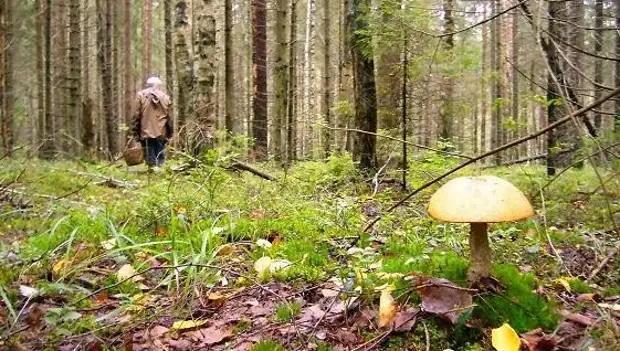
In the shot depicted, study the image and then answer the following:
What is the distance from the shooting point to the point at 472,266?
2.78m

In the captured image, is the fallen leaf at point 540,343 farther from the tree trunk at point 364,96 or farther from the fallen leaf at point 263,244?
the tree trunk at point 364,96

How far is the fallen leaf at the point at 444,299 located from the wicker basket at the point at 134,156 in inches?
413

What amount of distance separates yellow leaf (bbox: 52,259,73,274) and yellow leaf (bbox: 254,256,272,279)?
4.21 feet

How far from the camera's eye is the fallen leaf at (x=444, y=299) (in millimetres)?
2543

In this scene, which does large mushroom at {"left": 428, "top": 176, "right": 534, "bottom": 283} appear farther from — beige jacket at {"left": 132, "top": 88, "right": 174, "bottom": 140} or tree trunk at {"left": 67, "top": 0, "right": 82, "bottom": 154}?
tree trunk at {"left": 67, "top": 0, "right": 82, "bottom": 154}

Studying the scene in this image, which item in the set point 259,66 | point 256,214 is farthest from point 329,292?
point 259,66

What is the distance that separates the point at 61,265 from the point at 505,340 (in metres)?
2.96

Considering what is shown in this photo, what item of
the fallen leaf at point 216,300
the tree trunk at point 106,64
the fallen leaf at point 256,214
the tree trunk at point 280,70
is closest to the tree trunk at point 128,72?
the tree trunk at point 106,64

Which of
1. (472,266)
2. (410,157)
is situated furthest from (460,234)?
(410,157)

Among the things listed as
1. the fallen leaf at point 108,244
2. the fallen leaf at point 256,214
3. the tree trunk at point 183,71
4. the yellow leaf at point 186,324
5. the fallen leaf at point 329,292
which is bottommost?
the yellow leaf at point 186,324

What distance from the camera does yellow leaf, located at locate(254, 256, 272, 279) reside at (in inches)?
139

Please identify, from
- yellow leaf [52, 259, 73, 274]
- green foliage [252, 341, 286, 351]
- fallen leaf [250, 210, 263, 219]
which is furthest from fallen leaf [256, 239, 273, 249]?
green foliage [252, 341, 286, 351]

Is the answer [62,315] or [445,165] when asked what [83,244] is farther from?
[445,165]

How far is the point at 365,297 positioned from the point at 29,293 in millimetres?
2086
